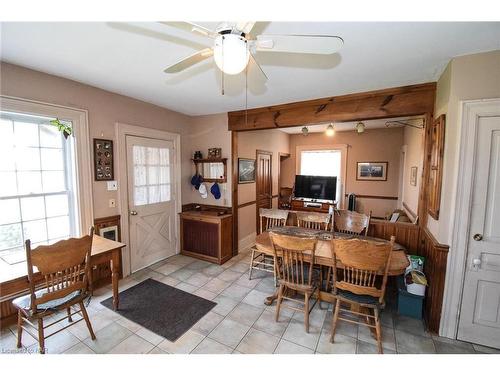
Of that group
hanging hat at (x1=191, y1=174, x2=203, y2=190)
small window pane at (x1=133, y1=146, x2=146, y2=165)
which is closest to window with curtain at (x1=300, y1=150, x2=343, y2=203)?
hanging hat at (x1=191, y1=174, x2=203, y2=190)

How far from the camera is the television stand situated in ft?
17.6

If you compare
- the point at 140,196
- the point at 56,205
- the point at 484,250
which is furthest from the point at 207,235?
the point at 484,250

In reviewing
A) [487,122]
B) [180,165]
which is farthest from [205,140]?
[487,122]

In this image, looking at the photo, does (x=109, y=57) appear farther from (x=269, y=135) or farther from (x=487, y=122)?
(x=269, y=135)

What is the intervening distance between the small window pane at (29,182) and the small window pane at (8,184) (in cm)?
4

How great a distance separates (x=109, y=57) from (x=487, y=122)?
10.6 ft

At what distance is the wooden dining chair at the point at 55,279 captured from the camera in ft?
5.34

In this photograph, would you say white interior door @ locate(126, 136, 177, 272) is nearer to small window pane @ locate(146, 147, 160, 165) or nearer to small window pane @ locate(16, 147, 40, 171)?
small window pane @ locate(146, 147, 160, 165)

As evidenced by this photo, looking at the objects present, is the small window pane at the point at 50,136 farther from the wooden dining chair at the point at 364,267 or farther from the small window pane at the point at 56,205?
the wooden dining chair at the point at 364,267

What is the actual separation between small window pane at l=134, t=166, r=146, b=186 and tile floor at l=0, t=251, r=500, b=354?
152cm

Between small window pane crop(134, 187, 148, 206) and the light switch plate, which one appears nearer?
the light switch plate

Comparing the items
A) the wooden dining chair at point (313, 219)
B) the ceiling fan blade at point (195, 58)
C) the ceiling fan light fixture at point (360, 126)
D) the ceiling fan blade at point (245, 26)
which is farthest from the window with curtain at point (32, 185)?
the ceiling fan light fixture at point (360, 126)

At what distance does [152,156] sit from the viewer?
136 inches

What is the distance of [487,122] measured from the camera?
5.96ft
